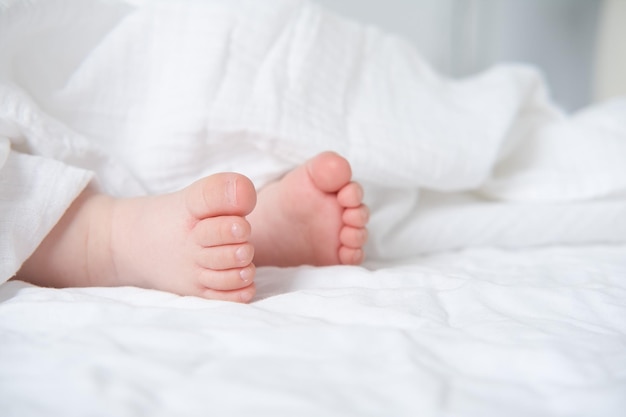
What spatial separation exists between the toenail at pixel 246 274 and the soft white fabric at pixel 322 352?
30 millimetres

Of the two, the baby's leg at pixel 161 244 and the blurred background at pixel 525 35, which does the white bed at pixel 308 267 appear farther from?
the blurred background at pixel 525 35

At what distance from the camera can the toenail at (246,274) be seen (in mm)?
510

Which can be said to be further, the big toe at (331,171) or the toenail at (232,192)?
the big toe at (331,171)

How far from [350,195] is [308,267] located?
9cm

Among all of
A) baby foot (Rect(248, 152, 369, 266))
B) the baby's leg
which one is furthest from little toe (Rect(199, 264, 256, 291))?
baby foot (Rect(248, 152, 369, 266))

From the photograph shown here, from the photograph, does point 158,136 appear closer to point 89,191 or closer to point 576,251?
point 89,191

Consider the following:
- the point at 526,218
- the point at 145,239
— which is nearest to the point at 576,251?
the point at 526,218

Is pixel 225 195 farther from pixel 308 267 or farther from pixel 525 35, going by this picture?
pixel 525 35

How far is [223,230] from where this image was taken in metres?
0.50

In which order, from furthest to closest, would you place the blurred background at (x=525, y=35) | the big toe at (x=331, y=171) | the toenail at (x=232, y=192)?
the blurred background at (x=525, y=35) → the big toe at (x=331, y=171) → the toenail at (x=232, y=192)

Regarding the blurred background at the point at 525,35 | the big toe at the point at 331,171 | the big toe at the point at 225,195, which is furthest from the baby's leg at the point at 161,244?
the blurred background at the point at 525,35

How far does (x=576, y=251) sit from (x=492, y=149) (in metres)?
0.18

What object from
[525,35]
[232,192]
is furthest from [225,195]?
[525,35]

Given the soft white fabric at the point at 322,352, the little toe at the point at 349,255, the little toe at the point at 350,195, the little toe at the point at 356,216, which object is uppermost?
the little toe at the point at 350,195
